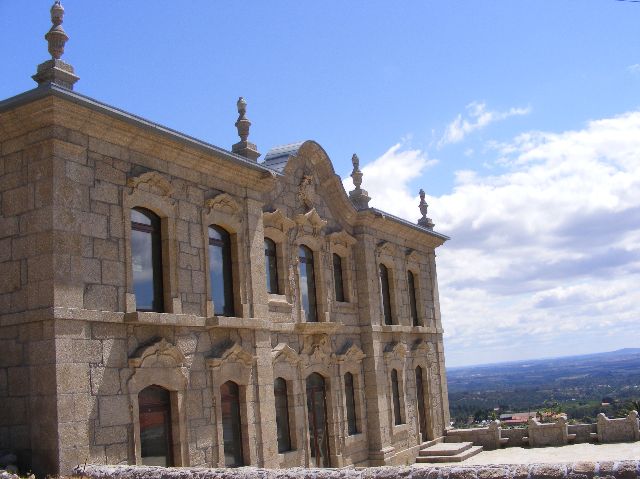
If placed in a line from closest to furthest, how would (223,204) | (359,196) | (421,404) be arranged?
(223,204)
(359,196)
(421,404)

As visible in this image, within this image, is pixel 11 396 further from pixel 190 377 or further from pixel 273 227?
pixel 273 227

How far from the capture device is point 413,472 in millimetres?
9055

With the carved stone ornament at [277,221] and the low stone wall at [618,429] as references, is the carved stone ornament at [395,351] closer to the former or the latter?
the carved stone ornament at [277,221]

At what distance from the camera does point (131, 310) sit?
1306 centimetres

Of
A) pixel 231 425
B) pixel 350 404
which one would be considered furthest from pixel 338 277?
pixel 231 425

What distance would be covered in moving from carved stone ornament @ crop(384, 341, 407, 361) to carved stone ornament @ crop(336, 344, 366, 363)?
4.68 ft

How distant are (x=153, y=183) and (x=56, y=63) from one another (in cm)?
277

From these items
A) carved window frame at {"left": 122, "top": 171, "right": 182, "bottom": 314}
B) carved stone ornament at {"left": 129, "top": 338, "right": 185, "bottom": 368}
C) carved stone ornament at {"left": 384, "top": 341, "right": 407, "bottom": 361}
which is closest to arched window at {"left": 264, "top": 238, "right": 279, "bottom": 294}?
carved window frame at {"left": 122, "top": 171, "right": 182, "bottom": 314}

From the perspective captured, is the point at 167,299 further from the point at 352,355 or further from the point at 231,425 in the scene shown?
the point at 352,355

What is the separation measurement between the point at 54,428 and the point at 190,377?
3293mm

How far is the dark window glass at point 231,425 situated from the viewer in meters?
15.4

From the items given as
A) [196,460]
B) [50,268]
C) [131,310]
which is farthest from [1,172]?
[196,460]

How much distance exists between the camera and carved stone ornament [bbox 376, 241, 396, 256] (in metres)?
23.4

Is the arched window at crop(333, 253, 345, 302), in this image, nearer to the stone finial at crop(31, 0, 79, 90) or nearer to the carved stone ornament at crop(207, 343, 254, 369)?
the carved stone ornament at crop(207, 343, 254, 369)
